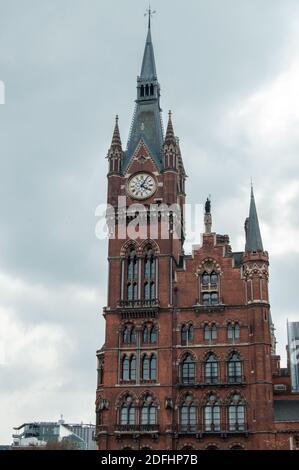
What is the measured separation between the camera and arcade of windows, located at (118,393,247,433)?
80.2 meters

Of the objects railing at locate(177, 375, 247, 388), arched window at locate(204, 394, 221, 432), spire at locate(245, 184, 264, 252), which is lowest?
arched window at locate(204, 394, 221, 432)

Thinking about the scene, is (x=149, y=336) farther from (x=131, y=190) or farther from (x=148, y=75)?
(x=148, y=75)

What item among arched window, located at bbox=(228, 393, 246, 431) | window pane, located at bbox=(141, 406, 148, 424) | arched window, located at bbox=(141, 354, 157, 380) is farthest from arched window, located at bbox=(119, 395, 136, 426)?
arched window, located at bbox=(228, 393, 246, 431)

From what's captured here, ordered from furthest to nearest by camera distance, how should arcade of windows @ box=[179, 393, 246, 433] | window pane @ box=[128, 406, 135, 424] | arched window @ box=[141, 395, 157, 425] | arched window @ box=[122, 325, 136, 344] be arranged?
arched window @ box=[122, 325, 136, 344], window pane @ box=[128, 406, 135, 424], arched window @ box=[141, 395, 157, 425], arcade of windows @ box=[179, 393, 246, 433]

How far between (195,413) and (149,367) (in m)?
7.19

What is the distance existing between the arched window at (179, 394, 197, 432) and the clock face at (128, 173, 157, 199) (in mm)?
24505

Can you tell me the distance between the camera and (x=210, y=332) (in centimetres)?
8419

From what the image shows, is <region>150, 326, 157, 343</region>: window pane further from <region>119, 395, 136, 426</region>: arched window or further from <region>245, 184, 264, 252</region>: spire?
<region>245, 184, 264, 252</region>: spire

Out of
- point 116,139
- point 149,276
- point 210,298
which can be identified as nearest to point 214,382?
point 210,298

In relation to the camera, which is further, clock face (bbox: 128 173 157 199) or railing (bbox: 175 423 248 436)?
clock face (bbox: 128 173 157 199)

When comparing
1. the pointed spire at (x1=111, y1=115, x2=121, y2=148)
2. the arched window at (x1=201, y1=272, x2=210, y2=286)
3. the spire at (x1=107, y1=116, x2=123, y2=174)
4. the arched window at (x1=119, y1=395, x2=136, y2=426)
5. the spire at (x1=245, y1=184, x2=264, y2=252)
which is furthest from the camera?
the pointed spire at (x1=111, y1=115, x2=121, y2=148)

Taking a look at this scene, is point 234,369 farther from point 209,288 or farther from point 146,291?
point 146,291

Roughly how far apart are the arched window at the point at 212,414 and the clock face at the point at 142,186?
25208mm
